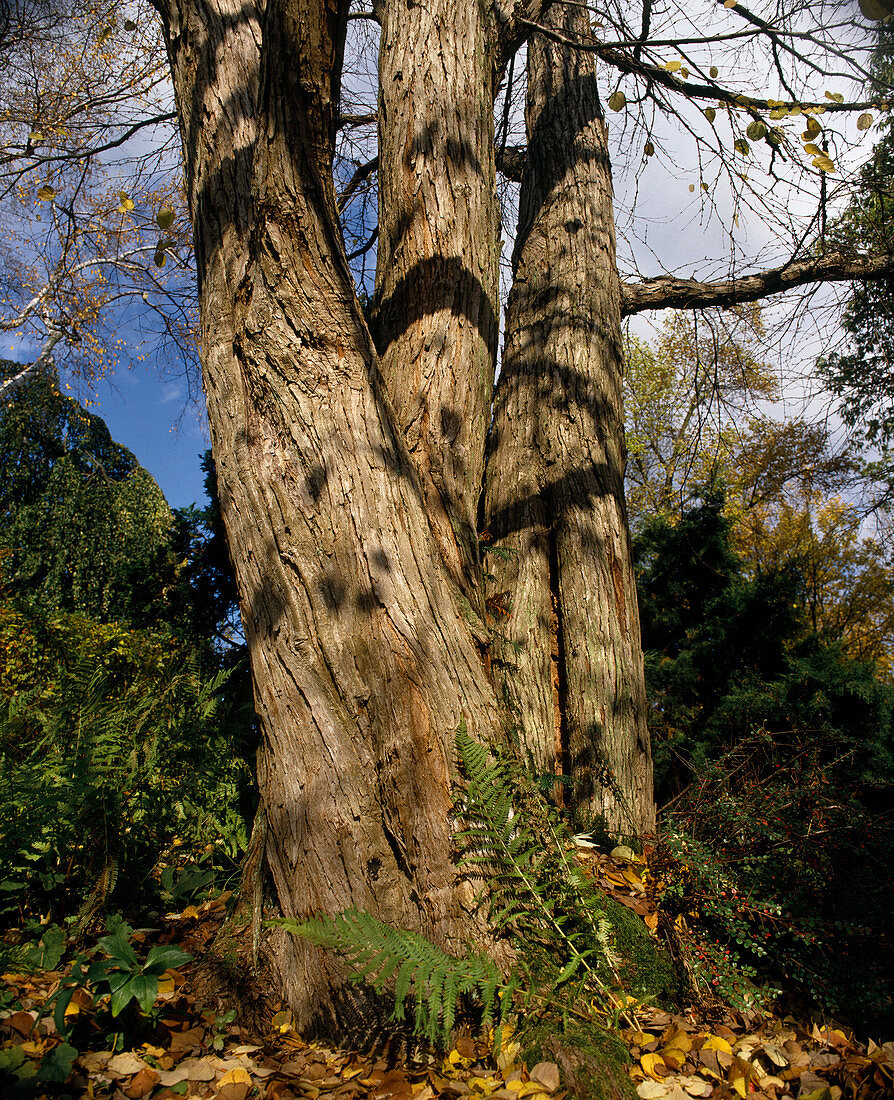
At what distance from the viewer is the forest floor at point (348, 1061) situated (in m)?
1.54

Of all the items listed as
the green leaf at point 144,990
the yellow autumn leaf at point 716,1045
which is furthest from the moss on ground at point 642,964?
the green leaf at point 144,990

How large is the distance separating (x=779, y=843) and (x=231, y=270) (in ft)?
10.2

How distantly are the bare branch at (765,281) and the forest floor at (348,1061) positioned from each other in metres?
4.44

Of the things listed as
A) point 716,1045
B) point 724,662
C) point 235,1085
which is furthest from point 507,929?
point 724,662

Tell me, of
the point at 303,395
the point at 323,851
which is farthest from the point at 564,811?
the point at 303,395

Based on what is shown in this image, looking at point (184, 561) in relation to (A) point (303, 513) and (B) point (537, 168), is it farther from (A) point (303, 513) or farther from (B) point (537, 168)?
(B) point (537, 168)

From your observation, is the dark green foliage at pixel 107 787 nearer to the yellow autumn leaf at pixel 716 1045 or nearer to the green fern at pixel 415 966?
the green fern at pixel 415 966

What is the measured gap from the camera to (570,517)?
3.39 meters

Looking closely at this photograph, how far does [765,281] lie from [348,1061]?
5.61 metres

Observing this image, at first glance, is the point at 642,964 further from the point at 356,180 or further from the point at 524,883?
the point at 356,180

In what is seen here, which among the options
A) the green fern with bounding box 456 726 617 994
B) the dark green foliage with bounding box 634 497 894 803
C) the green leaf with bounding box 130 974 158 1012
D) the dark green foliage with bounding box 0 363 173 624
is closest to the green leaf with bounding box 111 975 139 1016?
the green leaf with bounding box 130 974 158 1012

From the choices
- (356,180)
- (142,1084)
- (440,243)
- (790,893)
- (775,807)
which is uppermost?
(356,180)

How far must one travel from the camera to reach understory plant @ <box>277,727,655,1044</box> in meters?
1.61

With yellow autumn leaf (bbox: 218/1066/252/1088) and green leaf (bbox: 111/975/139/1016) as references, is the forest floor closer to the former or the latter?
yellow autumn leaf (bbox: 218/1066/252/1088)
